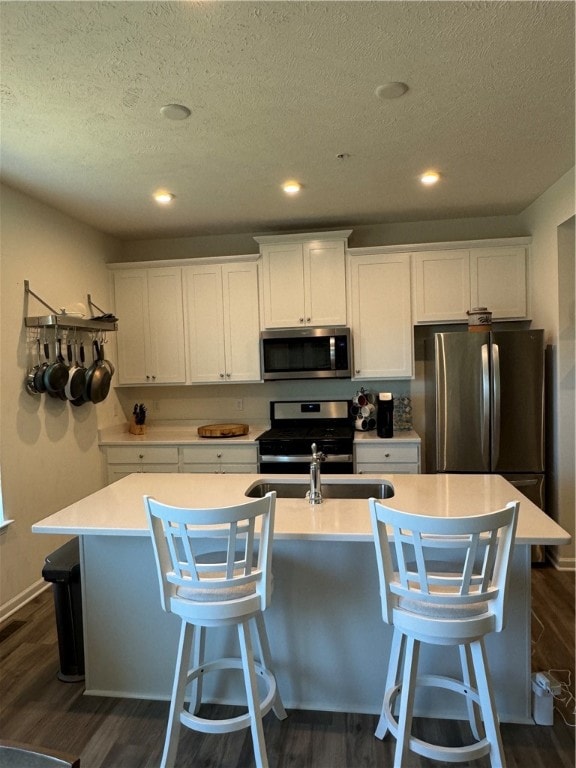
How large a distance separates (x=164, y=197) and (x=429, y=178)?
1.78 m

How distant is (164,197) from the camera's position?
333 centimetres

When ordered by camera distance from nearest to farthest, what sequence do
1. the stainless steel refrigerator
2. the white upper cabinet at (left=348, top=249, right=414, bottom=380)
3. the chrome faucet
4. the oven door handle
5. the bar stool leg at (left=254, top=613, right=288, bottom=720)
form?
the bar stool leg at (left=254, top=613, right=288, bottom=720) → the chrome faucet → the stainless steel refrigerator → the oven door handle → the white upper cabinet at (left=348, top=249, right=414, bottom=380)

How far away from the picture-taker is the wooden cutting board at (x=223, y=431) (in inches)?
156

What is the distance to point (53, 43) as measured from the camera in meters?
1.71

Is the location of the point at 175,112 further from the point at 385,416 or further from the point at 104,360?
the point at 385,416

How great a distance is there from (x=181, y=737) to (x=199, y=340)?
2.89 m

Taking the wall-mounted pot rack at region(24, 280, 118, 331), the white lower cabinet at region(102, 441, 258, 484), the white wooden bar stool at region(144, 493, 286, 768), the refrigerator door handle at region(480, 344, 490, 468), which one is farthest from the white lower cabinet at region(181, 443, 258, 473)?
the white wooden bar stool at region(144, 493, 286, 768)

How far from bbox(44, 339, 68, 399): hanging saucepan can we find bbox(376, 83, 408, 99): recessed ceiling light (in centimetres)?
255

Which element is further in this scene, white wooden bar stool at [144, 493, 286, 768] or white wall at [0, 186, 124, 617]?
white wall at [0, 186, 124, 617]

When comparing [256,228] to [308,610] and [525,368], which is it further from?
[308,610]

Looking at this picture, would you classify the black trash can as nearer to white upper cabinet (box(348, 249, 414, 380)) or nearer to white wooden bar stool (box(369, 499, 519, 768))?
white wooden bar stool (box(369, 499, 519, 768))

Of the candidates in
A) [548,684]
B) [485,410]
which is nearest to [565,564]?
[485,410]

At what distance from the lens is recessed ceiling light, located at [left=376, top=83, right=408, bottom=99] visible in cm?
201

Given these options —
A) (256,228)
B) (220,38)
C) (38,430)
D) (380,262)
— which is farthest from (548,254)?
(38,430)
